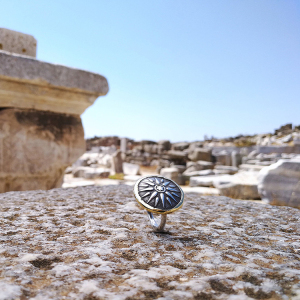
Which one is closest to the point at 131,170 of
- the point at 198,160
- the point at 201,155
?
the point at 198,160

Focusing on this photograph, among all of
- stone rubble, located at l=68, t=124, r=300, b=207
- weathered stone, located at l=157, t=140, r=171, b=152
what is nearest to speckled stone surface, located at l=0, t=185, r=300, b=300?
stone rubble, located at l=68, t=124, r=300, b=207

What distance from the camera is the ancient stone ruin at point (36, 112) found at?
2.69 m

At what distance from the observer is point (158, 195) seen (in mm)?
1097

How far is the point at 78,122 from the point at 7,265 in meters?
2.69

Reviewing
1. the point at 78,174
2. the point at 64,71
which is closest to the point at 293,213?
the point at 64,71

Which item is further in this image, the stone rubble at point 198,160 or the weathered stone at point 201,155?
the weathered stone at point 201,155

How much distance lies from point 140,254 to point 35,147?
2.39 meters

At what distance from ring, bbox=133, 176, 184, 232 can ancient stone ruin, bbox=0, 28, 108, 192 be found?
6.69 feet

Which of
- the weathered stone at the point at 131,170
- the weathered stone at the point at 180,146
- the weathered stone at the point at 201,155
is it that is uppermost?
the weathered stone at the point at 180,146

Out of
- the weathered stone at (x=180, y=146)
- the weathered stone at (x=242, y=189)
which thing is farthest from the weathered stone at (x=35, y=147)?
the weathered stone at (x=180, y=146)

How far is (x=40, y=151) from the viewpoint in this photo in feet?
9.71

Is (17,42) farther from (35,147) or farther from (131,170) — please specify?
(131,170)

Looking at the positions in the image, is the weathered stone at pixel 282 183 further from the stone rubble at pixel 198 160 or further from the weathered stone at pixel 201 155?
the weathered stone at pixel 201 155

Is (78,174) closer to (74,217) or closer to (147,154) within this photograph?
(147,154)
